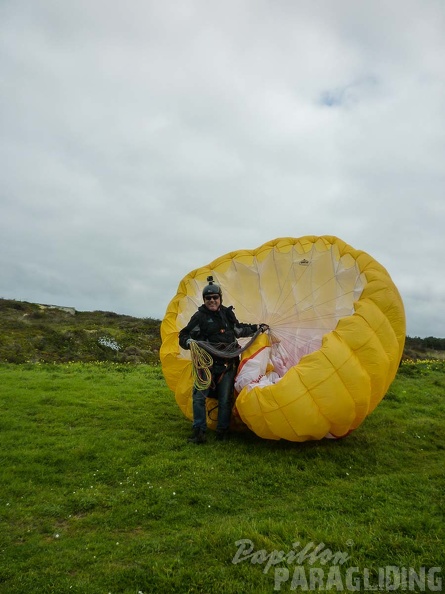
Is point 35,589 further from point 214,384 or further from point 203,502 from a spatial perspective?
point 214,384

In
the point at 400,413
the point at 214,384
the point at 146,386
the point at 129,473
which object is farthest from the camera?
the point at 146,386

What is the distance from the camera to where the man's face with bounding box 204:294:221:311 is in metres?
8.06

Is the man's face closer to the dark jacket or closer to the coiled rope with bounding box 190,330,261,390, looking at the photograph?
the dark jacket

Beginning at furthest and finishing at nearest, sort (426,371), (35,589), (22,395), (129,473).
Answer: (426,371) < (22,395) < (129,473) < (35,589)

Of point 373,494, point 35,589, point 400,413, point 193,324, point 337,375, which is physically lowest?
point 35,589

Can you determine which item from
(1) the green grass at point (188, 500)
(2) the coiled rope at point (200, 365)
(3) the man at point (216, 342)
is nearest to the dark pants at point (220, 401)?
(3) the man at point (216, 342)

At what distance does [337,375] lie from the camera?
652 centimetres

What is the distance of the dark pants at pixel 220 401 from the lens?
764cm

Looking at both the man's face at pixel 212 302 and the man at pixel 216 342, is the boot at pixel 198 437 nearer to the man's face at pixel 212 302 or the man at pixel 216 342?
the man at pixel 216 342

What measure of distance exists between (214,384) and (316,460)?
2236 millimetres

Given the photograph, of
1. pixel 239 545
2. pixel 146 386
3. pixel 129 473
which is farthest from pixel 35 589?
pixel 146 386

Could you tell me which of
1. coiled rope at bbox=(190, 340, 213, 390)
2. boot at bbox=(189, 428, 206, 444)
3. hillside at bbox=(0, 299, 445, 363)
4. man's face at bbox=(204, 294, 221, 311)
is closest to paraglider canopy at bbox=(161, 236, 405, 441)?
man's face at bbox=(204, 294, 221, 311)

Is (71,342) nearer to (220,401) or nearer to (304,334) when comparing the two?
(304,334)

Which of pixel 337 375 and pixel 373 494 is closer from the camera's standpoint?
pixel 373 494
